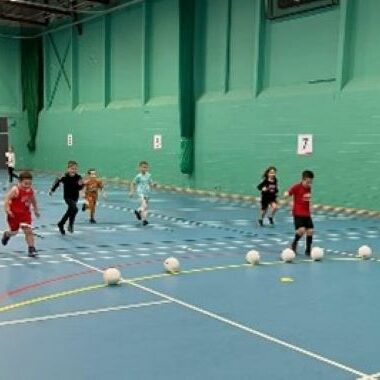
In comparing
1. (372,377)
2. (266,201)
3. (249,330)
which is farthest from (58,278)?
(266,201)

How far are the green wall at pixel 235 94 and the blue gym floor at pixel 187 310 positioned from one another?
213 inches

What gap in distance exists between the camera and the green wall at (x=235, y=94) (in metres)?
17.1

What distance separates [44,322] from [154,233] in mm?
6864

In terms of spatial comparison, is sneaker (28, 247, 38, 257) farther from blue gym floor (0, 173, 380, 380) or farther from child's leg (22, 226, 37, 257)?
blue gym floor (0, 173, 380, 380)

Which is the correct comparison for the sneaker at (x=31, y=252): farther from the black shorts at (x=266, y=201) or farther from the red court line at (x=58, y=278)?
the black shorts at (x=266, y=201)

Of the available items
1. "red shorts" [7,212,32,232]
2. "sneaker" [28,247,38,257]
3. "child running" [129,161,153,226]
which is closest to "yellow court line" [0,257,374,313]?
"sneaker" [28,247,38,257]

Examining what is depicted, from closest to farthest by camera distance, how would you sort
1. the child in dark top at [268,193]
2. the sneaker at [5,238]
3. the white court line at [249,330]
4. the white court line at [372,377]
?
1. the white court line at [372,377]
2. the white court line at [249,330]
3. the sneaker at [5,238]
4. the child in dark top at [268,193]

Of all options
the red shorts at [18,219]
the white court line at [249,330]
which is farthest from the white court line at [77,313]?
the red shorts at [18,219]

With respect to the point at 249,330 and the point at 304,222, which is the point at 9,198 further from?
the point at 249,330

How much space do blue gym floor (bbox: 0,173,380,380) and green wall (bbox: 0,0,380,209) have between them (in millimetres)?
5415

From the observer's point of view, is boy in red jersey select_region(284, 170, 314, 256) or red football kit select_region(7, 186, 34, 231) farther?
boy in red jersey select_region(284, 170, 314, 256)

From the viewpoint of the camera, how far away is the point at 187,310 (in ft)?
22.3

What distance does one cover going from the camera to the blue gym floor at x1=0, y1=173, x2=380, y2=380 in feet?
16.6

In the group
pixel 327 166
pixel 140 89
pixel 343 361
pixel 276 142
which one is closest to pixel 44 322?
pixel 343 361
